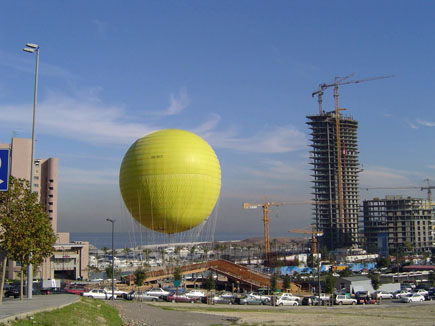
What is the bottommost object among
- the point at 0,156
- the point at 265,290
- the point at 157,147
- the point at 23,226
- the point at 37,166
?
the point at 265,290

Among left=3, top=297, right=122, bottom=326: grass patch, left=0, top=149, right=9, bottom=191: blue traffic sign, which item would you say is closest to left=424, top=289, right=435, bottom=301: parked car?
left=3, top=297, right=122, bottom=326: grass patch

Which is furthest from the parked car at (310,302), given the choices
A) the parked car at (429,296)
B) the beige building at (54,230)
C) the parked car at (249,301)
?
the beige building at (54,230)

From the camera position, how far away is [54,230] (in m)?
103

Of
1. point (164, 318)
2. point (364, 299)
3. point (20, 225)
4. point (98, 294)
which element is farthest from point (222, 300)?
point (20, 225)

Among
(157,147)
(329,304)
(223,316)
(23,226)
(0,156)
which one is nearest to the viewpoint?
(0,156)

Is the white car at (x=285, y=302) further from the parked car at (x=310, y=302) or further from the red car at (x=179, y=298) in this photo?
the red car at (x=179, y=298)

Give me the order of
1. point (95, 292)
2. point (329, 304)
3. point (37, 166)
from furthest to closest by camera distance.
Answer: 1. point (37, 166)
2. point (329, 304)
3. point (95, 292)

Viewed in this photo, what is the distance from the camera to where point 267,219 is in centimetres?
18750

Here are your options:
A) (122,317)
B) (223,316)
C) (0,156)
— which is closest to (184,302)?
(223,316)

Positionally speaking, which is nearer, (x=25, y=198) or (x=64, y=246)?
(x=25, y=198)

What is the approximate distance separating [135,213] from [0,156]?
26.6 m

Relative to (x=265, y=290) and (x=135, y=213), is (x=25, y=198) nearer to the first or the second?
(x=135, y=213)

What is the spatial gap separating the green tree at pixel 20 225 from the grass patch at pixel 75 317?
412 centimetres

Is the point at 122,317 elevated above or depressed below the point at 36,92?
below
